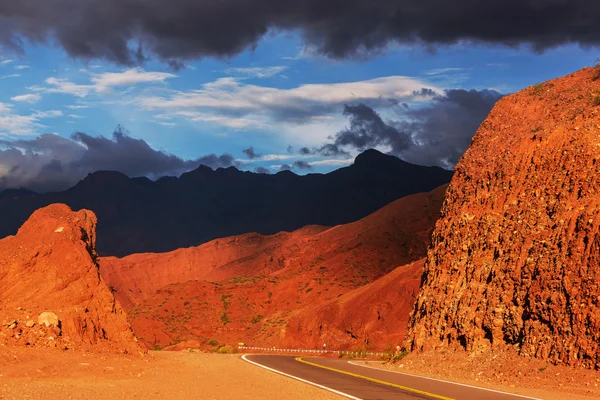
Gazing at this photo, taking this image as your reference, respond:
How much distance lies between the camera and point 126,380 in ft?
64.6

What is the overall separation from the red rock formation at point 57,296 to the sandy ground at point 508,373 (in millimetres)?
11581

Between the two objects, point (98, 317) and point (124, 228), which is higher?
point (124, 228)

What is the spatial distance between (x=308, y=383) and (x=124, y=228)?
590 ft


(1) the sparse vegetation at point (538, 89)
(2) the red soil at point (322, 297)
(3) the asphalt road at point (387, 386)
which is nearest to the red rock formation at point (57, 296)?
(3) the asphalt road at point (387, 386)

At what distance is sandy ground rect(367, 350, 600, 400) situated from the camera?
17562 millimetres

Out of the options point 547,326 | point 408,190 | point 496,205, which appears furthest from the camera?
point 408,190

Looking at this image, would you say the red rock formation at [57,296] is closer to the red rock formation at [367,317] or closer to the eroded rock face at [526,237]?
the eroded rock face at [526,237]

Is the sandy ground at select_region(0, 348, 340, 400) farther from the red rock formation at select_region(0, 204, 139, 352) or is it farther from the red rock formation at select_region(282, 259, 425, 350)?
the red rock formation at select_region(282, 259, 425, 350)

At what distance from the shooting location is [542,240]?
73.9 feet

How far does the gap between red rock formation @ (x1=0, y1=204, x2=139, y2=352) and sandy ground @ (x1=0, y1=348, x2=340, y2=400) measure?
68.7 inches

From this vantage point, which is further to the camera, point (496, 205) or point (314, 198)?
point (314, 198)

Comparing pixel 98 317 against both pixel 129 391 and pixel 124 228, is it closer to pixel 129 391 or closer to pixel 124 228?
pixel 129 391

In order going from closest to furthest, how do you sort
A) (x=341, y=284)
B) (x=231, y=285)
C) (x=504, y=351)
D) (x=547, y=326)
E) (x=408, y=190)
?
(x=547, y=326) < (x=504, y=351) < (x=341, y=284) < (x=231, y=285) < (x=408, y=190)

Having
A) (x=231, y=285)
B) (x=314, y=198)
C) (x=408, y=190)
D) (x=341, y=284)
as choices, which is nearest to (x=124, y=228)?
(x=314, y=198)
